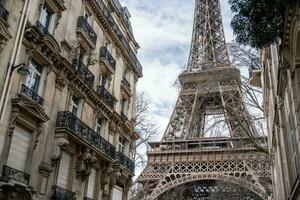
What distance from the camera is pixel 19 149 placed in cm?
1409

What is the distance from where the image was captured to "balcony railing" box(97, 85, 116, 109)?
21.7 metres

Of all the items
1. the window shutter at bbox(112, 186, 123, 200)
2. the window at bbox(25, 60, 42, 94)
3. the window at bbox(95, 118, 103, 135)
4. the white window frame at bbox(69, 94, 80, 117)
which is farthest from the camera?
the window shutter at bbox(112, 186, 123, 200)

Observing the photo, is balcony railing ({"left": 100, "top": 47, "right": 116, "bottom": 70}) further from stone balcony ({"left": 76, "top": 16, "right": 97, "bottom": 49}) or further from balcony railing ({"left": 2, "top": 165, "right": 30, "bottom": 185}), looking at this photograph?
balcony railing ({"left": 2, "top": 165, "right": 30, "bottom": 185})

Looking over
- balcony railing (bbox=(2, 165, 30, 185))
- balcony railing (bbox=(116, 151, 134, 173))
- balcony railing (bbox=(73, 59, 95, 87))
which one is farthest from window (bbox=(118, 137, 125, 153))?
balcony railing (bbox=(2, 165, 30, 185))

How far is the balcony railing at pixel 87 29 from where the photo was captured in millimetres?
19938

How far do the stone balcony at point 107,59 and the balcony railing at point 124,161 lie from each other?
5.23 meters

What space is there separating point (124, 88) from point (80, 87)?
7058mm

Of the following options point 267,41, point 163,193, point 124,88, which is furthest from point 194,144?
point 267,41

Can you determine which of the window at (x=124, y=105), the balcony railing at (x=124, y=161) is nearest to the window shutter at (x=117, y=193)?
the balcony railing at (x=124, y=161)

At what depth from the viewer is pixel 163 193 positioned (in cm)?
4453

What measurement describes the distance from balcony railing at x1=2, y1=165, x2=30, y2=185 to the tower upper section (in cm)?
4496

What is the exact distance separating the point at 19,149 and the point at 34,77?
3.28 meters

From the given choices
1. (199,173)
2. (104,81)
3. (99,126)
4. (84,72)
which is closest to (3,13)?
(84,72)

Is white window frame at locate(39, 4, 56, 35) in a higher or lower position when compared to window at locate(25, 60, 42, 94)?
higher
